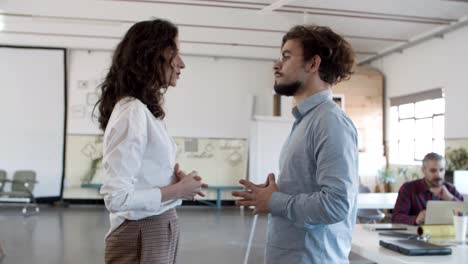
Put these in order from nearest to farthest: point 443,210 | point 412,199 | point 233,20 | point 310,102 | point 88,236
Result: 1. point 310,102
2. point 443,210
3. point 412,199
4. point 88,236
5. point 233,20

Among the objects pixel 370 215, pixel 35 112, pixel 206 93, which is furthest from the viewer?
pixel 206 93

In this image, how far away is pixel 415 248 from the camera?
203cm

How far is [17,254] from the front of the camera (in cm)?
538

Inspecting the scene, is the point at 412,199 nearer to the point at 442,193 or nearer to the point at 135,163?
the point at 442,193

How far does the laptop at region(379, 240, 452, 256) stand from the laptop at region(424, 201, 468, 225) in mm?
703

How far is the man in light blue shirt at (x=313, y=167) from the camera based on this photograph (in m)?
1.41

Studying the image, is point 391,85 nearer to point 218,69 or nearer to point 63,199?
point 218,69

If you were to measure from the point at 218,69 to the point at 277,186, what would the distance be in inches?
382

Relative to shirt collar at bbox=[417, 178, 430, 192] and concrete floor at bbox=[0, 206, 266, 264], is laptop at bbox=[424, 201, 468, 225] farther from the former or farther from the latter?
concrete floor at bbox=[0, 206, 266, 264]

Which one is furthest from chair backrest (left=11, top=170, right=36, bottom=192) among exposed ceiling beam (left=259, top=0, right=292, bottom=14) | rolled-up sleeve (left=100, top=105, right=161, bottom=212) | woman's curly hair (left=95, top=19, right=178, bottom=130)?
rolled-up sleeve (left=100, top=105, right=161, bottom=212)

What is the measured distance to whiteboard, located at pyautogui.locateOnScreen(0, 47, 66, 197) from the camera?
407 inches

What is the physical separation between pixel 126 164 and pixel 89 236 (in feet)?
18.7

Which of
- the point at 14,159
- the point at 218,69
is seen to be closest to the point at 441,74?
the point at 218,69

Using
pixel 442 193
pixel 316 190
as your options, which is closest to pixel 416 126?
pixel 442 193
